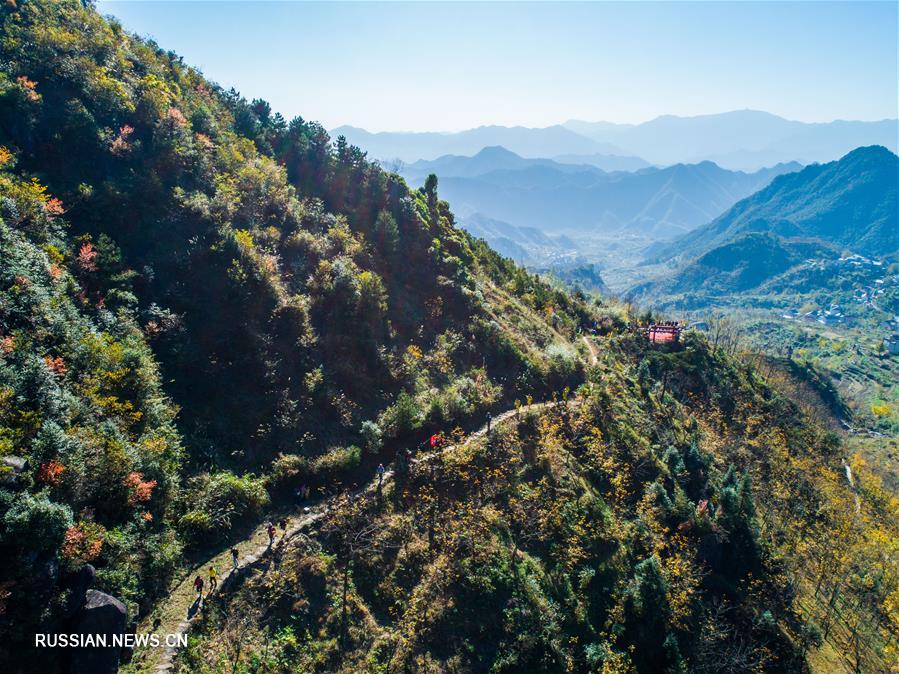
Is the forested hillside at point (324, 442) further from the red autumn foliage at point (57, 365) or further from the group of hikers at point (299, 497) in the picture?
the group of hikers at point (299, 497)

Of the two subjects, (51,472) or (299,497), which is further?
(299,497)

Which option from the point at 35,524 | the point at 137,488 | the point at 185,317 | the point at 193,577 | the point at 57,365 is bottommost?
the point at 193,577

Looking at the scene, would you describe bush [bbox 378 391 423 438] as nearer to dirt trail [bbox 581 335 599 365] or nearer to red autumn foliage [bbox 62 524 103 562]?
red autumn foliage [bbox 62 524 103 562]

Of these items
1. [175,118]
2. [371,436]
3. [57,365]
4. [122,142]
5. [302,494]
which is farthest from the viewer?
[175,118]

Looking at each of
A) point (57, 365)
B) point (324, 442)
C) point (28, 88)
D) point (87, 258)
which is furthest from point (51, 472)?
point (28, 88)

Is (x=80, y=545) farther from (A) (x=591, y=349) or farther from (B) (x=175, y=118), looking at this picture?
(A) (x=591, y=349)

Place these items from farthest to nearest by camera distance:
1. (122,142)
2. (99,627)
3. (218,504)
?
1. (122,142)
2. (218,504)
3. (99,627)
